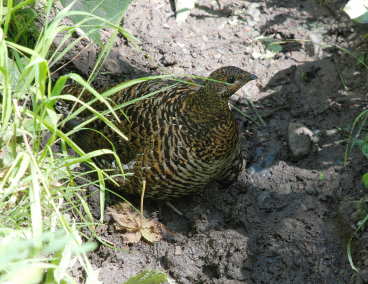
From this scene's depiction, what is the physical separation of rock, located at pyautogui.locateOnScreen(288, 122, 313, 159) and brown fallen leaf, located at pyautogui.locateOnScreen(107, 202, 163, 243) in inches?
40.0

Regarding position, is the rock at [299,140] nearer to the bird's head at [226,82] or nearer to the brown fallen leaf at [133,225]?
the bird's head at [226,82]

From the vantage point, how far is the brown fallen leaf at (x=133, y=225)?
3.26 m

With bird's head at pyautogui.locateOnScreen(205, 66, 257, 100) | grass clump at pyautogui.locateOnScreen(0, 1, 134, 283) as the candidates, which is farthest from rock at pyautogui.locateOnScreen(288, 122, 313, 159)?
grass clump at pyautogui.locateOnScreen(0, 1, 134, 283)

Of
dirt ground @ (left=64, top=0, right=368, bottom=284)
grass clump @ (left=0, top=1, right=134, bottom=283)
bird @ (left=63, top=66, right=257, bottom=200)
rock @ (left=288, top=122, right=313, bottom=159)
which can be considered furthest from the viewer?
rock @ (left=288, top=122, right=313, bottom=159)

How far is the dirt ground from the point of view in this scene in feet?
10.2

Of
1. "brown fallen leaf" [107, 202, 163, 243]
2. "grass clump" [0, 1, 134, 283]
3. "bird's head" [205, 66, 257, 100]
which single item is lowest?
"brown fallen leaf" [107, 202, 163, 243]

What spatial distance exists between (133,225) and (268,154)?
42.7 inches

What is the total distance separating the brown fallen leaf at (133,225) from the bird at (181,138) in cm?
15

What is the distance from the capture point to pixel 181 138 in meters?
3.25

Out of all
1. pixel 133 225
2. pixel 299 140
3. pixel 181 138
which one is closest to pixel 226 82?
pixel 181 138

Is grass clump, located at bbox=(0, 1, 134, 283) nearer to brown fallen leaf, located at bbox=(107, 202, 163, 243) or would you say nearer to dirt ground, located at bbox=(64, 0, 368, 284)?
brown fallen leaf, located at bbox=(107, 202, 163, 243)

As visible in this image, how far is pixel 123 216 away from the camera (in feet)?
10.9

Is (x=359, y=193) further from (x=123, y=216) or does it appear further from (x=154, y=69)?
(x=154, y=69)

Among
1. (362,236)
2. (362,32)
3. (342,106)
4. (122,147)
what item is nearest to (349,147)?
(342,106)
